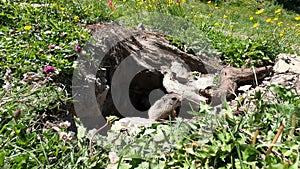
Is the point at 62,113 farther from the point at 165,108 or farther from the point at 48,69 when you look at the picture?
the point at 165,108

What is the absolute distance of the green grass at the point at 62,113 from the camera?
1.76 metres

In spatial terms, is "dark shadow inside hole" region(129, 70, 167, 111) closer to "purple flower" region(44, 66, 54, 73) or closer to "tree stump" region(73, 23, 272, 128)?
"tree stump" region(73, 23, 272, 128)

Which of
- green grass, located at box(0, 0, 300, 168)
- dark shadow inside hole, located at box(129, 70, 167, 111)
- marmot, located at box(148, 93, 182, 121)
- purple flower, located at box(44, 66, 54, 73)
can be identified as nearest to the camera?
green grass, located at box(0, 0, 300, 168)

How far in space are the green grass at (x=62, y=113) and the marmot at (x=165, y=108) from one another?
0.95m

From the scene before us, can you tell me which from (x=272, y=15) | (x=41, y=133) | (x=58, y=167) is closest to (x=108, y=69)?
(x=41, y=133)

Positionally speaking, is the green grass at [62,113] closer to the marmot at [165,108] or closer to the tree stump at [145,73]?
the tree stump at [145,73]

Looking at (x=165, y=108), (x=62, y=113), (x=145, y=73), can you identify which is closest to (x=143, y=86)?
(x=145, y=73)

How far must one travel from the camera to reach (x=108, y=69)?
11.7 feet

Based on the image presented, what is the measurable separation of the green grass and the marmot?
37.4 inches

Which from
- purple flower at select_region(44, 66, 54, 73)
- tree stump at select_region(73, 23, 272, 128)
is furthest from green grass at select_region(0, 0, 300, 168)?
tree stump at select_region(73, 23, 272, 128)

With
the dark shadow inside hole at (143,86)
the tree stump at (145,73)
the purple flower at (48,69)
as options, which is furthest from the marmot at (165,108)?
the purple flower at (48,69)

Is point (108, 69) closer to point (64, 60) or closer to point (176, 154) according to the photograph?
point (64, 60)

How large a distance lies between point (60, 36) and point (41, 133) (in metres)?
1.44

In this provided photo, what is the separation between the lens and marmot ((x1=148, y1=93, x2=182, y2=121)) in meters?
3.38
